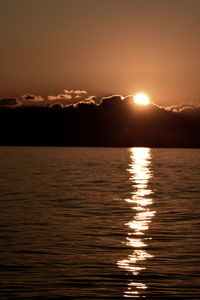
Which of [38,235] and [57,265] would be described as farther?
[38,235]

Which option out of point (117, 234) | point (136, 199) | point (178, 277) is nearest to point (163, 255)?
point (178, 277)

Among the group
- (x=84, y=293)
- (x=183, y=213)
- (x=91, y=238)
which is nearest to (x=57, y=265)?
(x=84, y=293)

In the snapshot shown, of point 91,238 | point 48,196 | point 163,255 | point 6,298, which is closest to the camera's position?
point 6,298

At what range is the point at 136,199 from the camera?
48.9 m

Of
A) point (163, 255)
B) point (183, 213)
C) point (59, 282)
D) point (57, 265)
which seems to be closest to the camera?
point (59, 282)

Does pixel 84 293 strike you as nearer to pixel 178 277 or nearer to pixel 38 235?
pixel 178 277

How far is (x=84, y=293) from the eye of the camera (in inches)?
678

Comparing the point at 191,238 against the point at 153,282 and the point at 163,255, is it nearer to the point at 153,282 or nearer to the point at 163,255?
the point at 163,255

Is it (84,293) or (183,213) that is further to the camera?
(183,213)

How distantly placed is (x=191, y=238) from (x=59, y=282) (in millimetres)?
10064

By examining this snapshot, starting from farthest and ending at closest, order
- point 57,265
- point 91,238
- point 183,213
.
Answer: point 183,213 → point 91,238 → point 57,265

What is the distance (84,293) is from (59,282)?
147 cm

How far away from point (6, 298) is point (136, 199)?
1297 inches

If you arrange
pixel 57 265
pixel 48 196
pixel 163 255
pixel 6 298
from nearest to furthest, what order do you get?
pixel 6 298 < pixel 57 265 < pixel 163 255 < pixel 48 196
